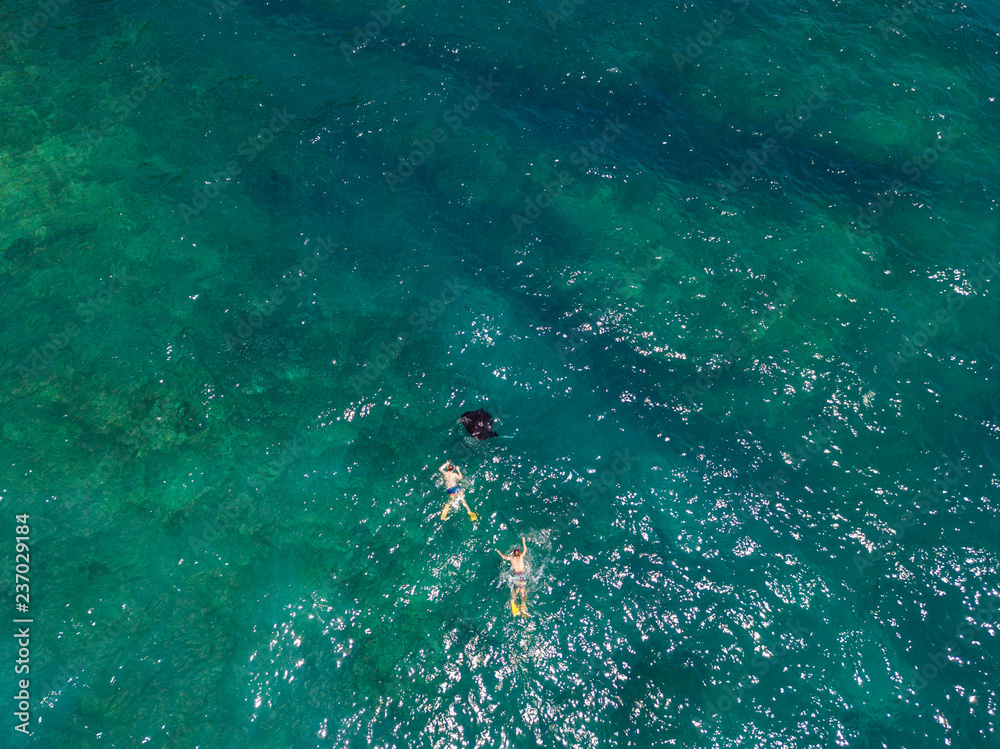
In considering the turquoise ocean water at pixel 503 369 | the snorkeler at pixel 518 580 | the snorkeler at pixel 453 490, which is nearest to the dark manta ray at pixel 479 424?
the turquoise ocean water at pixel 503 369

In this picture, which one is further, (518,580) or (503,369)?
(503,369)

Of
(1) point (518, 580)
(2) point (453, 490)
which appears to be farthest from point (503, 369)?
(1) point (518, 580)

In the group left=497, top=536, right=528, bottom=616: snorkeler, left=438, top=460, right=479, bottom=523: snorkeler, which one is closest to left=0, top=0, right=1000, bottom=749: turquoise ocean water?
left=497, top=536, right=528, bottom=616: snorkeler

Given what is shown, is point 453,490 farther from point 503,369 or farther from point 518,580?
point 503,369

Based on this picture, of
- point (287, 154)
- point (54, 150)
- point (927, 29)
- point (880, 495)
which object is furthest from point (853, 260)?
point (54, 150)

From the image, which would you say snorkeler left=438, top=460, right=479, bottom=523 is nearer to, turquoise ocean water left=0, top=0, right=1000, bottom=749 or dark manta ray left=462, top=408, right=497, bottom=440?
turquoise ocean water left=0, top=0, right=1000, bottom=749
